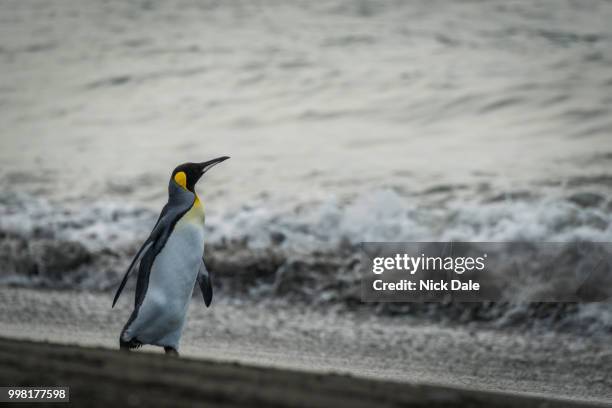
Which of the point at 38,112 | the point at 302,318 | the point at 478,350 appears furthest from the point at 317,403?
the point at 38,112

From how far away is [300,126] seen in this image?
8.85 meters

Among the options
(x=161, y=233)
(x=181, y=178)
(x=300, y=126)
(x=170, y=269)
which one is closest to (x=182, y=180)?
(x=181, y=178)

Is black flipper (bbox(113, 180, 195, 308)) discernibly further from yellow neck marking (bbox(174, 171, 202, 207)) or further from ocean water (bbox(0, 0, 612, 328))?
ocean water (bbox(0, 0, 612, 328))

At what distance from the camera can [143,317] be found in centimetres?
322

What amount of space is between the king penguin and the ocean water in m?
2.02

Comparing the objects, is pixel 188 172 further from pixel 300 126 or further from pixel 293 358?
pixel 300 126

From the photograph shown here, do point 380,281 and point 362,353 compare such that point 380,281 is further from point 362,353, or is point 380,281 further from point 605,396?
point 605,396

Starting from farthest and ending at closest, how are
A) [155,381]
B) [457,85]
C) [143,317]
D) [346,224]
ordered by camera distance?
[457,85] → [346,224] → [143,317] → [155,381]

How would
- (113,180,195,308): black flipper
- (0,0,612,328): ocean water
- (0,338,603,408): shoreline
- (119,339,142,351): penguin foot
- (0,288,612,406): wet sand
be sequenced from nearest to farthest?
(0,338,603,408): shoreline
(0,288,612,406): wet sand
(119,339,142,351): penguin foot
(113,180,195,308): black flipper
(0,0,612,328): ocean water

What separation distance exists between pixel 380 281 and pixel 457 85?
458 cm

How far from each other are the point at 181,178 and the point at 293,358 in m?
0.89

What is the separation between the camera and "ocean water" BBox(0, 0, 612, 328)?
20.2ft

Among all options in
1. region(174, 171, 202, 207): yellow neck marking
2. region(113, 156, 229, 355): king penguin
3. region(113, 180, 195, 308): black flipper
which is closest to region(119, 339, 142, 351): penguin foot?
region(113, 156, 229, 355): king penguin

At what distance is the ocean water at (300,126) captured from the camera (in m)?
6.15
